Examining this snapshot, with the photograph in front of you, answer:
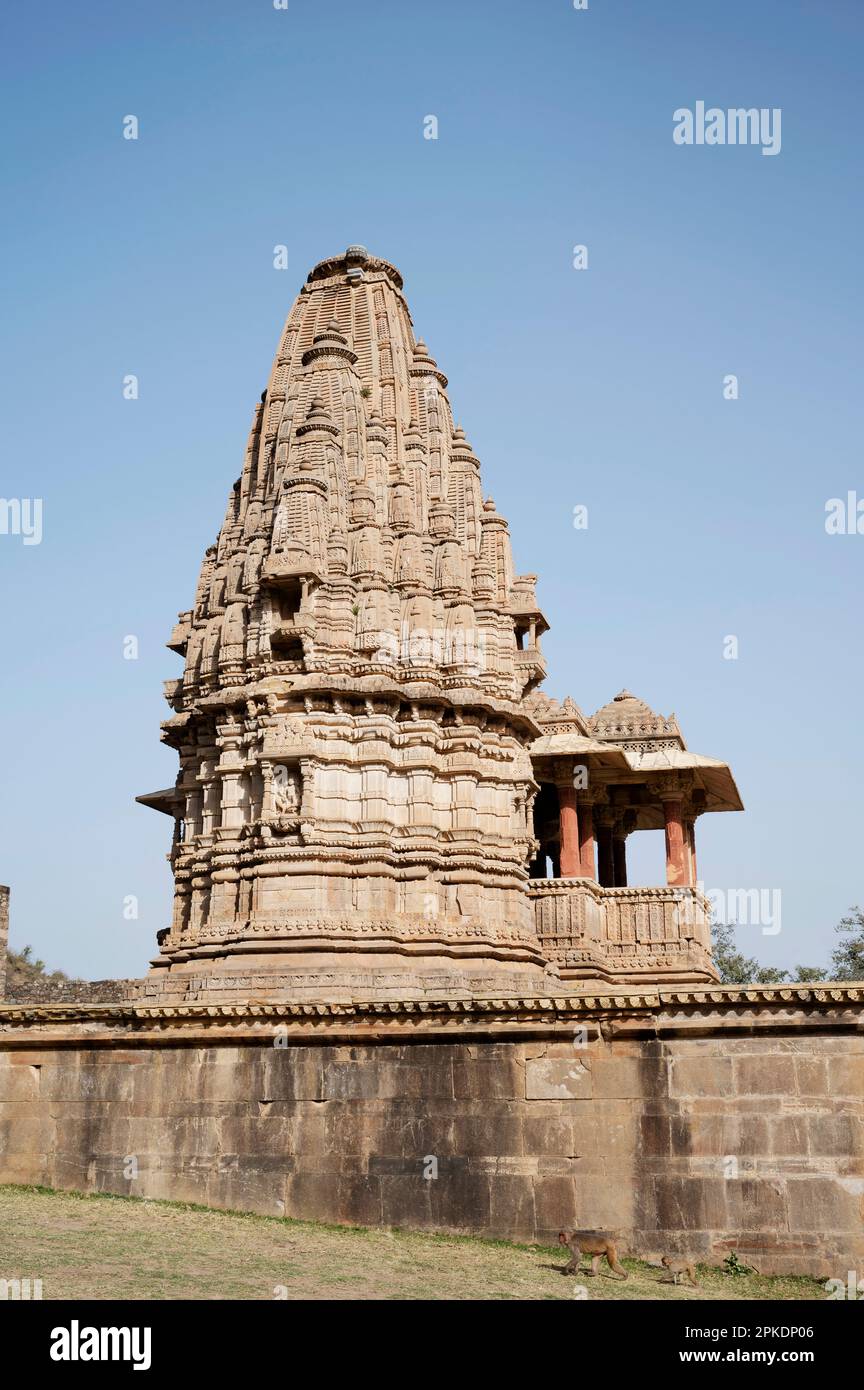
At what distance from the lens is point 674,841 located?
90.5 ft

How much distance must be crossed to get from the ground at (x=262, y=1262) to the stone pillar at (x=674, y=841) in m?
12.7

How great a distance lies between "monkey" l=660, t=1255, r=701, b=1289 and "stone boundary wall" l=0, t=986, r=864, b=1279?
27 centimetres

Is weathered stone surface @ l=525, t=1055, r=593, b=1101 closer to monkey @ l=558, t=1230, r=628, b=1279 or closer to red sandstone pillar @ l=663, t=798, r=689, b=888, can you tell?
monkey @ l=558, t=1230, r=628, b=1279

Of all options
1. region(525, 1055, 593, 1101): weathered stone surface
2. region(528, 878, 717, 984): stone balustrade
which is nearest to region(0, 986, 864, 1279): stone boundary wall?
region(525, 1055, 593, 1101): weathered stone surface

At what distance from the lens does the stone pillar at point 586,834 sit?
27406mm

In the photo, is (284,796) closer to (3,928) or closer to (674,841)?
(3,928)

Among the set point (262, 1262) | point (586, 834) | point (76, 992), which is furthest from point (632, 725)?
point (262, 1262)

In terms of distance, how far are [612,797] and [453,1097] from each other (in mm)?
14706

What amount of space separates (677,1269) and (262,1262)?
4502 millimetres

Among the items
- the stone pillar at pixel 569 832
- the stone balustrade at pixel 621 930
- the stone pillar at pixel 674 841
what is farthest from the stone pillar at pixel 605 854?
the stone balustrade at pixel 621 930

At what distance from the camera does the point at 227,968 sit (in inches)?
881

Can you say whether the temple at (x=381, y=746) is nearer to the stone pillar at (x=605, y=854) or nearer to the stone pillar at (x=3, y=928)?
the stone pillar at (x=605, y=854)
